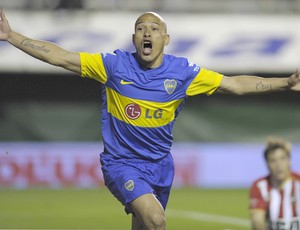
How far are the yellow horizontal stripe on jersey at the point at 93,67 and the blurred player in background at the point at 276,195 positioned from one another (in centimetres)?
170

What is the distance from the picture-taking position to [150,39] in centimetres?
896

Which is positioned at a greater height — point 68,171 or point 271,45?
point 271,45

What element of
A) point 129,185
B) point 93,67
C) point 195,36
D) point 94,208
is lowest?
point 94,208

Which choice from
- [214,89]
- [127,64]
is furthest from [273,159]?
[127,64]

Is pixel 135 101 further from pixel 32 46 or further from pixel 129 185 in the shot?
pixel 32 46

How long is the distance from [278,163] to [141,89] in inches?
58.7

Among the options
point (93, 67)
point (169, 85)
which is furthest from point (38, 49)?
point (169, 85)

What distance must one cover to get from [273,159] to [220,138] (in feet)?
56.6

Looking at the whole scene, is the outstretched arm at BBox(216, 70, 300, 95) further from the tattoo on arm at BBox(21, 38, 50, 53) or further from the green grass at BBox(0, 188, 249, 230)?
the green grass at BBox(0, 188, 249, 230)

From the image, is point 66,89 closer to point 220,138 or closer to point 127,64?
point 220,138

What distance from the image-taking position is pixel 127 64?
909cm

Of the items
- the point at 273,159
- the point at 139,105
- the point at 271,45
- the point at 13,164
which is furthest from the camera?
the point at 271,45

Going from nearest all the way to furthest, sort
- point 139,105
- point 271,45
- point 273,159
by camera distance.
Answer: point 273,159
point 139,105
point 271,45

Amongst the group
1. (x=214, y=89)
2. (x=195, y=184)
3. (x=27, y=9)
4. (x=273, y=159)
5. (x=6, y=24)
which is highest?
(x=27, y=9)
